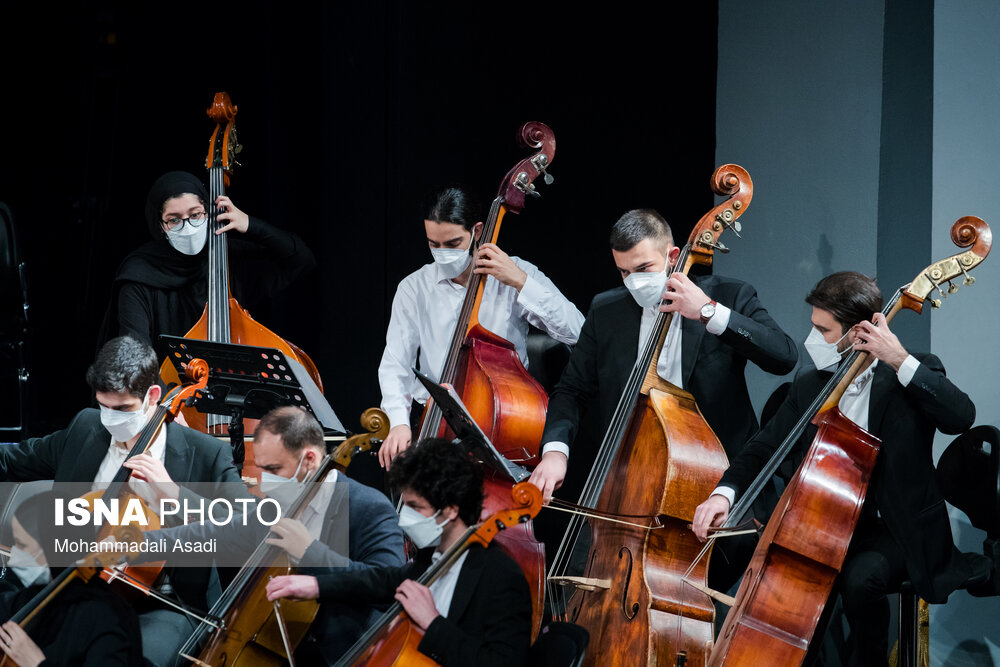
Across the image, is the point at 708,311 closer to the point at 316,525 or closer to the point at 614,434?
the point at 614,434

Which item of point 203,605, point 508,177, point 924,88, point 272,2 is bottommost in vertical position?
point 203,605

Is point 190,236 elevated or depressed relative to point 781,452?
elevated

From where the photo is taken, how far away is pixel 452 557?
225 cm

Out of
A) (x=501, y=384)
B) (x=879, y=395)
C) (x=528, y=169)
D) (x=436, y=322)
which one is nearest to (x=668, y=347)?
(x=501, y=384)

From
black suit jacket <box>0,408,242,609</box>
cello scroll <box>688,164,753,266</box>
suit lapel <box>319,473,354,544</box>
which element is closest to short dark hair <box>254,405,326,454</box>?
suit lapel <box>319,473,354,544</box>

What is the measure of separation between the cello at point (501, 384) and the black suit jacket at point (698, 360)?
0.26 feet

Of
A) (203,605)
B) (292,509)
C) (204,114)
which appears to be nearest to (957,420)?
(292,509)

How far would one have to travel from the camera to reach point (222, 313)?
3.56 meters

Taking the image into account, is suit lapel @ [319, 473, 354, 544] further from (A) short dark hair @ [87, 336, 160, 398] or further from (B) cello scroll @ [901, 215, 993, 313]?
(B) cello scroll @ [901, 215, 993, 313]

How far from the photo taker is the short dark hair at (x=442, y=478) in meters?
2.31

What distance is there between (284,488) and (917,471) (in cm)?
156

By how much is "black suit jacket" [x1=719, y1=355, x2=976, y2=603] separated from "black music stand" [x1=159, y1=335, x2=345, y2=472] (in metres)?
1.11

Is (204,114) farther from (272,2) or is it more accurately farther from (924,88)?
(924,88)

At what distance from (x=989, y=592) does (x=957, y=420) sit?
1.55 feet
